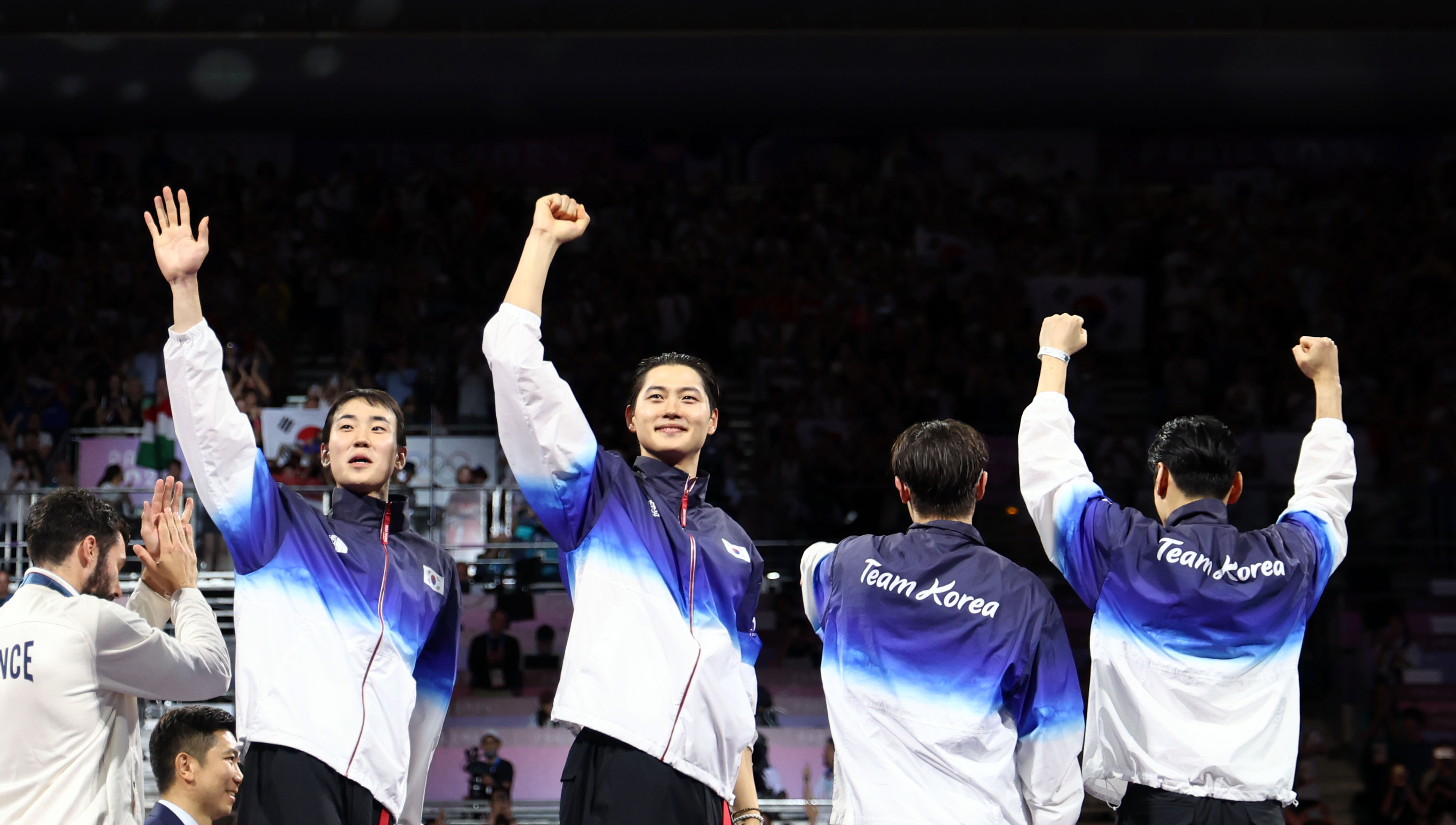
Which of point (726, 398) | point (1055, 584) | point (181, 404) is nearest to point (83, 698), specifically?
point (181, 404)

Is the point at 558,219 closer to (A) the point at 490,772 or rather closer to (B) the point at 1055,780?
(B) the point at 1055,780

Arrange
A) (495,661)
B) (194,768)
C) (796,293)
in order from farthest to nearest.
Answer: (796,293)
(495,661)
(194,768)

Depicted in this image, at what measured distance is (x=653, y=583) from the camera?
3.52 meters

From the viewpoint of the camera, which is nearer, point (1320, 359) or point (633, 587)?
point (633, 587)

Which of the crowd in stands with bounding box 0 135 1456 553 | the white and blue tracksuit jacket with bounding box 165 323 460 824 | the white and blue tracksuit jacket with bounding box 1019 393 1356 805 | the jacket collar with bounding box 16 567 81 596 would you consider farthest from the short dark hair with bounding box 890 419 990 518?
the crowd in stands with bounding box 0 135 1456 553

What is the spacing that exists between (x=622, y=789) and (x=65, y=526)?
1.95m

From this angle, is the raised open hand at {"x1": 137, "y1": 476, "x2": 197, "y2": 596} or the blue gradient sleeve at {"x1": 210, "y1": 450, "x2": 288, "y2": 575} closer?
the blue gradient sleeve at {"x1": 210, "y1": 450, "x2": 288, "y2": 575}

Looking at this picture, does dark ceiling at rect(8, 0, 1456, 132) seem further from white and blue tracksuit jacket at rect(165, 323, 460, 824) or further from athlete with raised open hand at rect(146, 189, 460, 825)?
white and blue tracksuit jacket at rect(165, 323, 460, 824)

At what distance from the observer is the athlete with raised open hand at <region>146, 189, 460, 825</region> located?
3547mm

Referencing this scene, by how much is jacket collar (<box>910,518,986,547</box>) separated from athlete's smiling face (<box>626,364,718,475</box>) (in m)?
0.62

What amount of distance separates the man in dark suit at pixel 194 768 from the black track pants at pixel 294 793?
36.9 inches

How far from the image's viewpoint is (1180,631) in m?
3.85

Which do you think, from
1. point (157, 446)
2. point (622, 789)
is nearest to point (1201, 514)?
point (622, 789)

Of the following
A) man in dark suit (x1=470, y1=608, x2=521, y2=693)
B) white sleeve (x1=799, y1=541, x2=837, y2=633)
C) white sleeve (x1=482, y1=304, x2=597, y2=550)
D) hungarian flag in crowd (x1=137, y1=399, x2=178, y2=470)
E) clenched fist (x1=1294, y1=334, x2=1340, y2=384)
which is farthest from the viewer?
hungarian flag in crowd (x1=137, y1=399, x2=178, y2=470)
